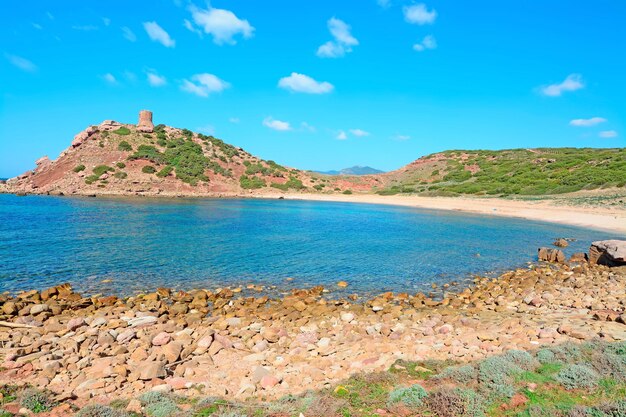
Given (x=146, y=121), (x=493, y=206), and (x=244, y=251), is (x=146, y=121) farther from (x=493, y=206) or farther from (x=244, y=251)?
(x=244, y=251)

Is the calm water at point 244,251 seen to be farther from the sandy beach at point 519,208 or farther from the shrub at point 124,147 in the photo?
the shrub at point 124,147

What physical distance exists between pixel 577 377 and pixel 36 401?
873cm

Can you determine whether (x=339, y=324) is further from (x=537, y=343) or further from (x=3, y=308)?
(x=3, y=308)

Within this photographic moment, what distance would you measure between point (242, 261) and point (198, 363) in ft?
34.8

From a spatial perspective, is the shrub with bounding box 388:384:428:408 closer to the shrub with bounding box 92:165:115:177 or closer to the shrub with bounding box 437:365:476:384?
the shrub with bounding box 437:365:476:384

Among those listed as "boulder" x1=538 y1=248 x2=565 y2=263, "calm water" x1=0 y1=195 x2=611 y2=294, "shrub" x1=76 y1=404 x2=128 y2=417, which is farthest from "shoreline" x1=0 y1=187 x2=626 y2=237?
"shrub" x1=76 y1=404 x2=128 y2=417

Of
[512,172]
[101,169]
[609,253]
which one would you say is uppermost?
[512,172]

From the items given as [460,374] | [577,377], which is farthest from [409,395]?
[577,377]

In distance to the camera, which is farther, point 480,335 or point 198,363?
point 480,335

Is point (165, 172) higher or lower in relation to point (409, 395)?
higher

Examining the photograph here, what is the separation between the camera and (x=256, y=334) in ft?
30.9

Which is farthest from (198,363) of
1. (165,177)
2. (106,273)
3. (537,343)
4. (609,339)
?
(165,177)

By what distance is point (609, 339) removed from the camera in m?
8.12

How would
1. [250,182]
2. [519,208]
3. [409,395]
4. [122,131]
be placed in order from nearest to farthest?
[409,395]
[519,208]
[250,182]
[122,131]
